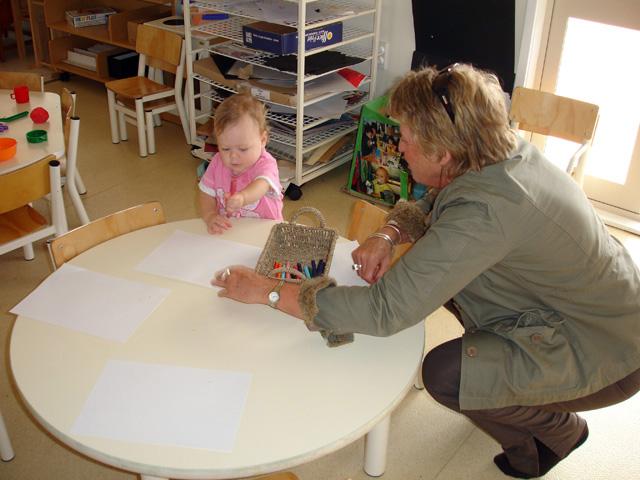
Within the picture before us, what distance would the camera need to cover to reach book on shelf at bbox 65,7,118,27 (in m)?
A: 4.59

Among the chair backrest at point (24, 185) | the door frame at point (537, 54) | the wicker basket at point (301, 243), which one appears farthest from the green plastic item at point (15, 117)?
the door frame at point (537, 54)

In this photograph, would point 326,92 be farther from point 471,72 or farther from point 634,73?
point 471,72

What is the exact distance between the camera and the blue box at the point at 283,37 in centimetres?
305

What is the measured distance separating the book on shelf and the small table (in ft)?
6.22

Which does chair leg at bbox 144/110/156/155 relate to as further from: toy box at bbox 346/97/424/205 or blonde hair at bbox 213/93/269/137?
blonde hair at bbox 213/93/269/137

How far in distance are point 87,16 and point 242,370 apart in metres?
4.05

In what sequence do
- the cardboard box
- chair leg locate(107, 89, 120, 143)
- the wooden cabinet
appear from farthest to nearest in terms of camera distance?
1. the cardboard box
2. the wooden cabinet
3. chair leg locate(107, 89, 120, 143)

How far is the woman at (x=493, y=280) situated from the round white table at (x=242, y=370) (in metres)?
0.06

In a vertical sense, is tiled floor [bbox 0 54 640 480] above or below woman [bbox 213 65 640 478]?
below

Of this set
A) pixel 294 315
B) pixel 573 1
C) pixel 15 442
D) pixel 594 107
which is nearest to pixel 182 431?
pixel 294 315

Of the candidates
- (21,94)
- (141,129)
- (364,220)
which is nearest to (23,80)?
(21,94)

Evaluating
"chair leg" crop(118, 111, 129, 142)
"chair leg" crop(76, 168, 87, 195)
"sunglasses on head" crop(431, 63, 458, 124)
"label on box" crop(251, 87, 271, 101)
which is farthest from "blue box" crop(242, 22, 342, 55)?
"sunglasses on head" crop(431, 63, 458, 124)

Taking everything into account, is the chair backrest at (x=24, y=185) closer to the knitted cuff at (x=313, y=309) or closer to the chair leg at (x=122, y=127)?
the knitted cuff at (x=313, y=309)

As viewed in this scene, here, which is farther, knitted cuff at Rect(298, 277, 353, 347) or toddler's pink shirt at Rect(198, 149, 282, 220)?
toddler's pink shirt at Rect(198, 149, 282, 220)
